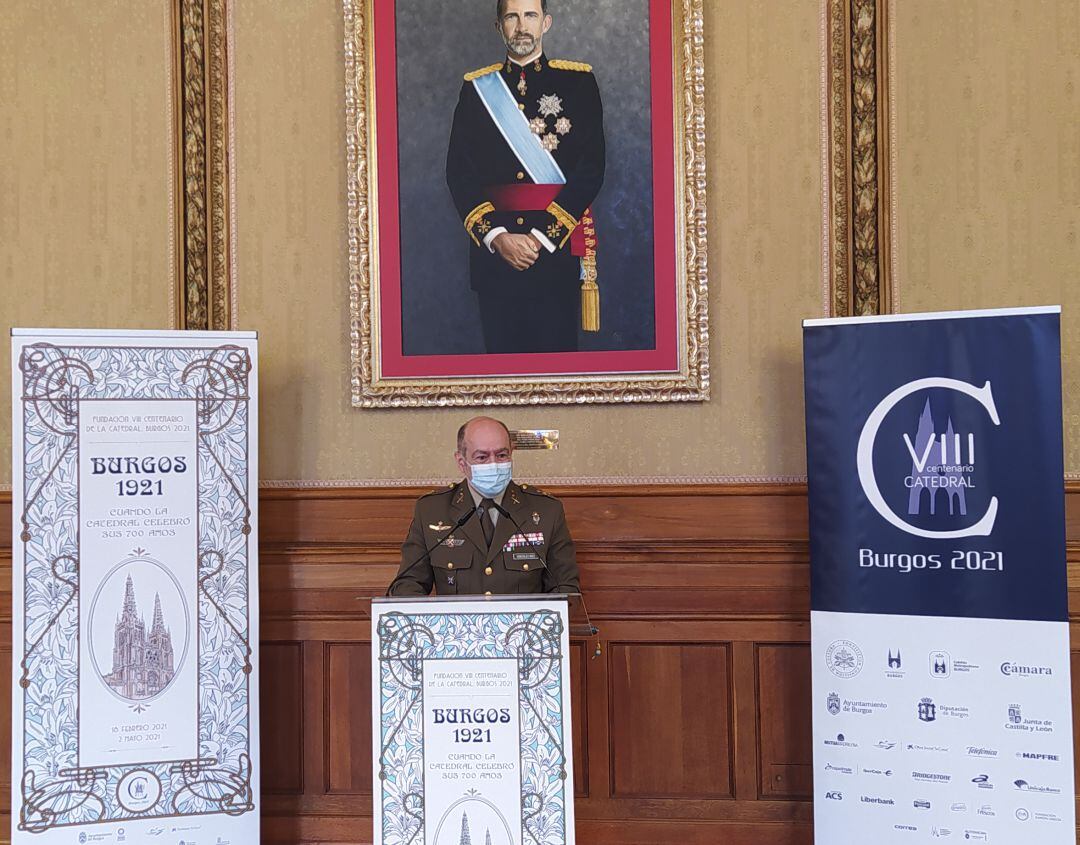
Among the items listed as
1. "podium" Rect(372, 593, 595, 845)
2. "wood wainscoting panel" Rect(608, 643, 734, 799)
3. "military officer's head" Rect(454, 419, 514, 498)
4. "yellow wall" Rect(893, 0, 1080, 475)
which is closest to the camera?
"podium" Rect(372, 593, 595, 845)

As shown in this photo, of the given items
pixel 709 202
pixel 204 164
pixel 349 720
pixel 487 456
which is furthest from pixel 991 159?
pixel 349 720

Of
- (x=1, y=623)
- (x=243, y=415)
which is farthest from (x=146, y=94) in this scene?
(x=1, y=623)

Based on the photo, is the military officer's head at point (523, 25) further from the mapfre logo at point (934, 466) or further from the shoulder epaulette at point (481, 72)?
the mapfre logo at point (934, 466)

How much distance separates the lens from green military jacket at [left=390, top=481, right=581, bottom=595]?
9.78ft

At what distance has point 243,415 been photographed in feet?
11.0

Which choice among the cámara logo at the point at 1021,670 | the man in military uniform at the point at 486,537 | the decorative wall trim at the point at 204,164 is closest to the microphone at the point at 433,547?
the man in military uniform at the point at 486,537

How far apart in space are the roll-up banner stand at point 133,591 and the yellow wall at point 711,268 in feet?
1.71

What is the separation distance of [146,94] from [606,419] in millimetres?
2342

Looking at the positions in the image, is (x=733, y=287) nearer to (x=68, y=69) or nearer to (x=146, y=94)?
(x=146, y=94)


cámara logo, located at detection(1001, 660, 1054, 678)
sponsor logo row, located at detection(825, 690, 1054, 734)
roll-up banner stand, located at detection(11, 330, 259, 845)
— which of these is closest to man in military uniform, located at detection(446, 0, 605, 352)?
roll-up banner stand, located at detection(11, 330, 259, 845)

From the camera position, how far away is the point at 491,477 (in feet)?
9.69

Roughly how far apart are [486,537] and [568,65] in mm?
2004

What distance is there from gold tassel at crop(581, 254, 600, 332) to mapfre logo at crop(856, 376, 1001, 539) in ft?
3.82

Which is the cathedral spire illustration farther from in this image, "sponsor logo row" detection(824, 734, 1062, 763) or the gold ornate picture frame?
"sponsor logo row" detection(824, 734, 1062, 763)
